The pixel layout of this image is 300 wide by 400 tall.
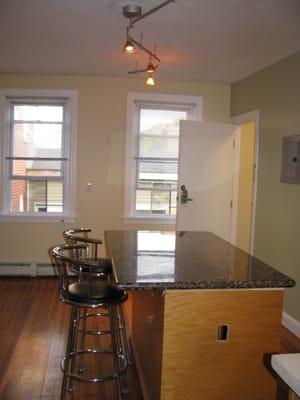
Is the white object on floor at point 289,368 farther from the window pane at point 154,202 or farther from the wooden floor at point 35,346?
the window pane at point 154,202

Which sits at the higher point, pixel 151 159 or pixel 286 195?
pixel 151 159

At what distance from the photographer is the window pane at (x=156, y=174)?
5035 millimetres

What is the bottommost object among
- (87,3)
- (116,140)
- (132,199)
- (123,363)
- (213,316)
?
(123,363)

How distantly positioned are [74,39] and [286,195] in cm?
230

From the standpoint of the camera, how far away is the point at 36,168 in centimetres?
495

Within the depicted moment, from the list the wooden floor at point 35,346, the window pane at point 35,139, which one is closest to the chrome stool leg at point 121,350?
the wooden floor at point 35,346

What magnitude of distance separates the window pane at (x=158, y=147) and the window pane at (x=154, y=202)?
464 mm

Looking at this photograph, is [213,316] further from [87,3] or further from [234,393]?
[87,3]

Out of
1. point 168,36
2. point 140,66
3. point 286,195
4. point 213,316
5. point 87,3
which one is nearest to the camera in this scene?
point 213,316

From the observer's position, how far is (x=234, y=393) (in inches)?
72.4

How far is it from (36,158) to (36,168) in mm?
125

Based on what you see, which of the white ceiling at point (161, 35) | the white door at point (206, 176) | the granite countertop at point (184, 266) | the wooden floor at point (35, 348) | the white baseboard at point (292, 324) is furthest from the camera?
the white door at point (206, 176)

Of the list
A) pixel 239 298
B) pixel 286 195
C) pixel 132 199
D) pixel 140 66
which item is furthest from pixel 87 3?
pixel 132 199

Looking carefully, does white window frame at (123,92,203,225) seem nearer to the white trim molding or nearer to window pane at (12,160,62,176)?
window pane at (12,160,62,176)
